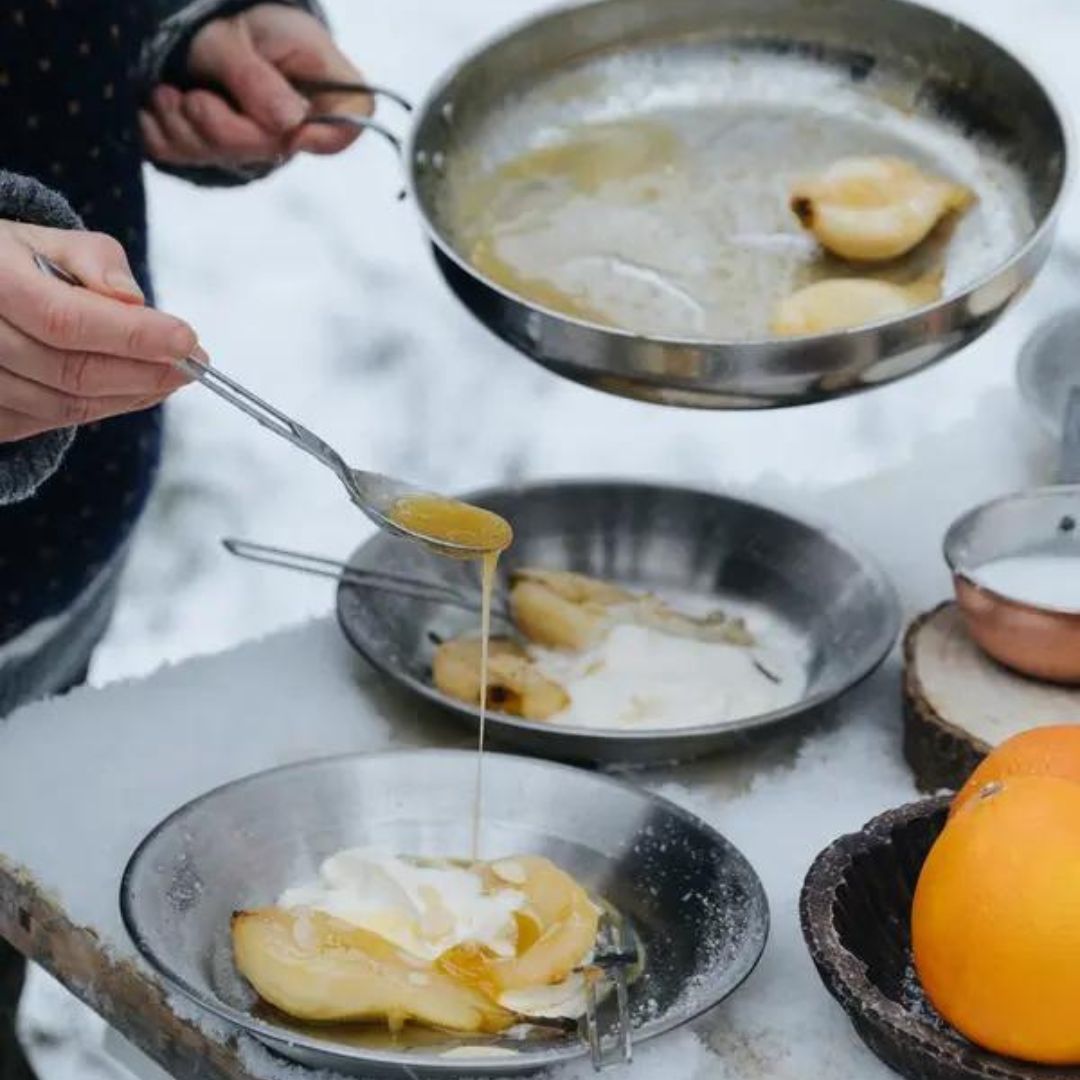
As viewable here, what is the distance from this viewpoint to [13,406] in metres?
1.15

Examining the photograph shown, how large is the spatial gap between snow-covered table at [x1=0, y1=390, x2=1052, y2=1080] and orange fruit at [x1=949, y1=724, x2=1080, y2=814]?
14 centimetres

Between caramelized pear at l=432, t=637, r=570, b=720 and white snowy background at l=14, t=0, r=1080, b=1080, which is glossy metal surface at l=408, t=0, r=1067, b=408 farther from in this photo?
white snowy background at l=14, t=0, r=1080, b=1080

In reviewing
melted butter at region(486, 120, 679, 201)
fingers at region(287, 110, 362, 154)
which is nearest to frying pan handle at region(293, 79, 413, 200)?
fingers at region(287, 110, 362, 154)

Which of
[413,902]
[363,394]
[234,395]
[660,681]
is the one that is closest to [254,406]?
[234,395]

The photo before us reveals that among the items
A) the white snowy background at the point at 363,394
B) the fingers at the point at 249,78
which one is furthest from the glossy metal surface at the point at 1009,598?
the white snowy background at the point at 363,394

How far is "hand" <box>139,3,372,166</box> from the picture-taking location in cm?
158

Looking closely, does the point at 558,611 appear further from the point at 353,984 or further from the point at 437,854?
the point at 353,984

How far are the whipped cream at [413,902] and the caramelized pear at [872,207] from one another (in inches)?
17.9

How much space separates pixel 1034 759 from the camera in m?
1.12

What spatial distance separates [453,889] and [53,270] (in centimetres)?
38

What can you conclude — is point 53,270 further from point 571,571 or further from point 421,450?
point 421,450

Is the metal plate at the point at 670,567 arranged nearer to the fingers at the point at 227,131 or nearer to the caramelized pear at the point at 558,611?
the caramelized pear at the point at 558,611

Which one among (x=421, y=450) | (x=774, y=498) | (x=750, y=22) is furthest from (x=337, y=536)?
(x=750, y=22)

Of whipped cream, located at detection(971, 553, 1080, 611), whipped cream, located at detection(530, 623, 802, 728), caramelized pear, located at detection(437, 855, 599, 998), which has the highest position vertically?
whipped cream, located at detection(971, 553, 1080, 611)
